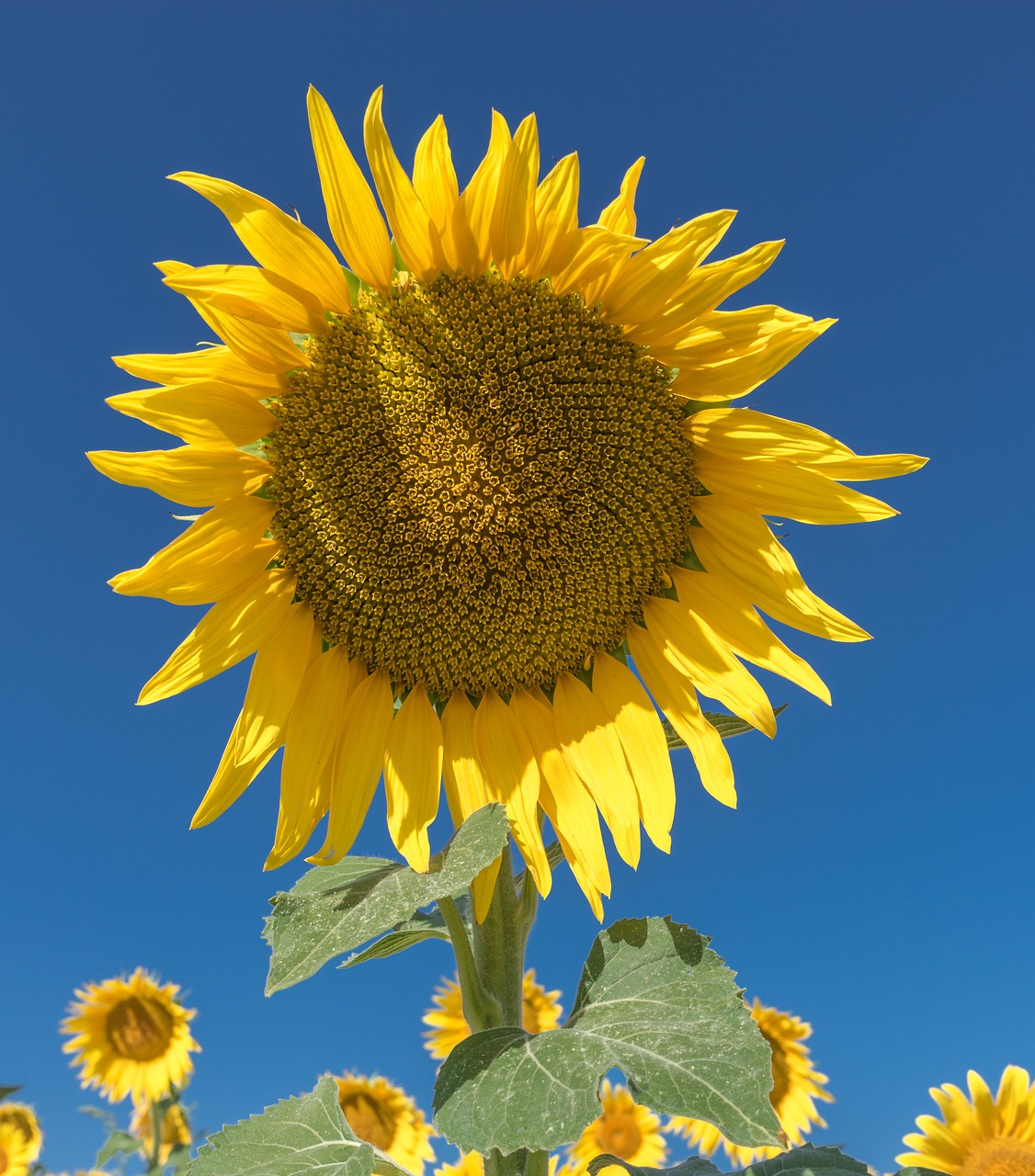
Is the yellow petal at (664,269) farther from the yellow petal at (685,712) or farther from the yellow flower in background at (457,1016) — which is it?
the yellow flower in background at (457,1016)

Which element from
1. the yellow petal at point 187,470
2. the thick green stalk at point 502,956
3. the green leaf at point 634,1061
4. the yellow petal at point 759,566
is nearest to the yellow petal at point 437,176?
the yellow petal at point 187,470

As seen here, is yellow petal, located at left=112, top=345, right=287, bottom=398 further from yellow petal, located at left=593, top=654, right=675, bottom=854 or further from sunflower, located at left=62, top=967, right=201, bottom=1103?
sunflower, located at left=62, top=967, right=201, bottom=1103

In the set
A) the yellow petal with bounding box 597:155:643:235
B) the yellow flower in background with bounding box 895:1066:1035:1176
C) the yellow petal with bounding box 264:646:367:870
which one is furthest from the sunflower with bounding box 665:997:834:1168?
the yellow petal with bounding box 597:155:643:235

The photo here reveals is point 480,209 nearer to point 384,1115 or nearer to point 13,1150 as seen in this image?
point 384,1115

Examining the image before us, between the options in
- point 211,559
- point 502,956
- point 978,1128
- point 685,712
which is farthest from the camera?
point 978,1128

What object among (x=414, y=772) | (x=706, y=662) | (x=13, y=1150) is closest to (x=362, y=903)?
(x=414, y=772)

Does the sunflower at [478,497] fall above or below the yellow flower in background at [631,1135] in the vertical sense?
above
